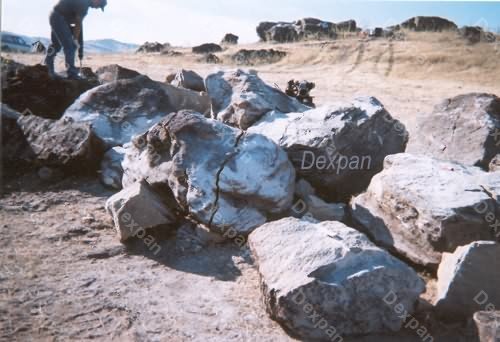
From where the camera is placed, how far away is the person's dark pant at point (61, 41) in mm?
5902

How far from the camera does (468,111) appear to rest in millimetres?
4430

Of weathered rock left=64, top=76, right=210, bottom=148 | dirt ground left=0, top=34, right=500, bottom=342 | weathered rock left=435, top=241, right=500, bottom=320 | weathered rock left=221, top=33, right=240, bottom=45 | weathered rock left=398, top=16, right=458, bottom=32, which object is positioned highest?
weathered rock left=398, top=16, right=458, bottom=32

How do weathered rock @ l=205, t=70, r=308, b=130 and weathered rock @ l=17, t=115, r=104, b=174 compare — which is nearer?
weathered rock @ l=17, t=115, r=104, b=174

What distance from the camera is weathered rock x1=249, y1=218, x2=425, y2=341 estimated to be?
8.10 ft

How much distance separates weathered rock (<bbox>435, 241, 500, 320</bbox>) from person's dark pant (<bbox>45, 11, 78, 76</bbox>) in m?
5.28

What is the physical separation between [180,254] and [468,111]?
2976mm

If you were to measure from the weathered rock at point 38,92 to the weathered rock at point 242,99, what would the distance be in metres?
2.01

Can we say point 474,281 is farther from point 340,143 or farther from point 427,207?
point 340,143

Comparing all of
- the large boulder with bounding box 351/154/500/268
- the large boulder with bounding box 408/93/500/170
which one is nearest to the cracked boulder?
the large boulder with bounding box 351/154/500/268

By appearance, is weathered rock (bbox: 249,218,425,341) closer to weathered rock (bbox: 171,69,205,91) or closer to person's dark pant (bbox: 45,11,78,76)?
weathered rock (bbox: 171,69,205,91)

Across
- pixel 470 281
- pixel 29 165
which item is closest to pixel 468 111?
pixel 470 281

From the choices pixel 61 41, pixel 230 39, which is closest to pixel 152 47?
pixel 230 39

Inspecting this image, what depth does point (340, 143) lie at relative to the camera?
3.99 metres

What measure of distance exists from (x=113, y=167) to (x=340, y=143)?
213 cm
